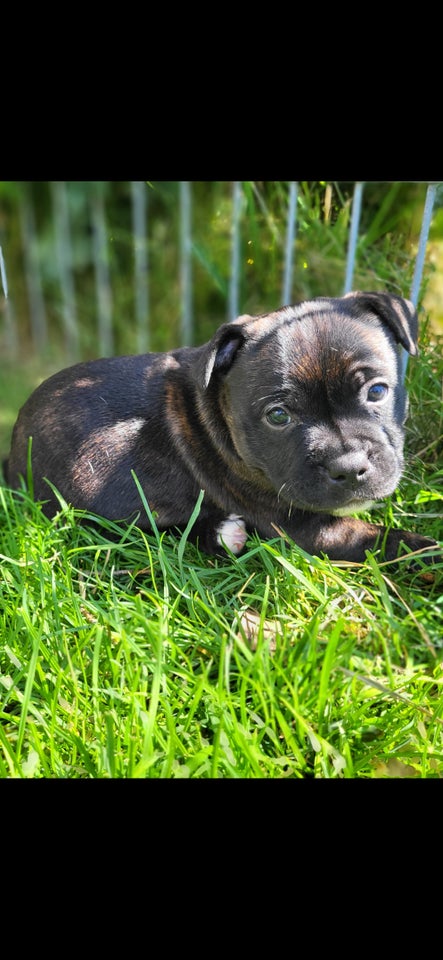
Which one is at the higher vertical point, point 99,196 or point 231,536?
point 99,196

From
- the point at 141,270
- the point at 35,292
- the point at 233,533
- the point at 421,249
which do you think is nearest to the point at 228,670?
the point at 233,533

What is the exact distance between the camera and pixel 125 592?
260 cm

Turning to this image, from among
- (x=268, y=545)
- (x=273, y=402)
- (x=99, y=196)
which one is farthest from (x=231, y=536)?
(x=99, y=196)

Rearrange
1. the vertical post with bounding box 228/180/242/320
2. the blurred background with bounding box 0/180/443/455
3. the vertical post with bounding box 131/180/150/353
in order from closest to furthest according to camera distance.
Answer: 1. the blurred background with bounding box 0/180/443/455
2. the vertical post with bounding box 228/180/242/320
3. the vertical post with bounding box 131/180/150/353

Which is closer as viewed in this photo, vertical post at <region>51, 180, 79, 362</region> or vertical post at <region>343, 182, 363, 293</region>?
vertical post at <region>343, 182, 363, 293</region>

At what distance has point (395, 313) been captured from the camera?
258 centimetres

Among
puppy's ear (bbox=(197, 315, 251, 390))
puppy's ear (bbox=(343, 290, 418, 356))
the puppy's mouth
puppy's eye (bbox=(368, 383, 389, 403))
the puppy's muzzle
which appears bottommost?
the puppy's mouth

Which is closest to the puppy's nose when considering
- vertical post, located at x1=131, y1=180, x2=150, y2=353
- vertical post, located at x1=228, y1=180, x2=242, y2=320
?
vertical post, located at x1=228, y1=180, x2=242, y2=320

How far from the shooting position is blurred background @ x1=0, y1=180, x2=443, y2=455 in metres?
3.22

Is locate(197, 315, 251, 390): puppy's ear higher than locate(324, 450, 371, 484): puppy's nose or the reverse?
higher

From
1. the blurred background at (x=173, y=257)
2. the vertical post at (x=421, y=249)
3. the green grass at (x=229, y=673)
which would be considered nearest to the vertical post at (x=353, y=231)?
the blurred background at (x=173, y=257)

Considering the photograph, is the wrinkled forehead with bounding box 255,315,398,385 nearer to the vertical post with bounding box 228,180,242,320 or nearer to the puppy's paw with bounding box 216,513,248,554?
the puppy's paw with bounding box 216,513,248,554
